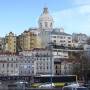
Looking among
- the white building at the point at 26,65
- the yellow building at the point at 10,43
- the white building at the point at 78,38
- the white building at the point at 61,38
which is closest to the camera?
the white building at the point at 26,65

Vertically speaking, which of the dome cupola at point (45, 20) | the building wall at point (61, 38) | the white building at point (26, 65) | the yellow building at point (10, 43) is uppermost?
the dome cupola at point (45, 20)

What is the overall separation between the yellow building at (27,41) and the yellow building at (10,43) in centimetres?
204

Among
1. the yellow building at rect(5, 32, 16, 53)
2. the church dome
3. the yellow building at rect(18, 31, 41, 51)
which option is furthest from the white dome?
the yellow building at rect(5, 32, 16, 53)

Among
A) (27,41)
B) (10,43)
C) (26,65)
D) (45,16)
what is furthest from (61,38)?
(26,65)

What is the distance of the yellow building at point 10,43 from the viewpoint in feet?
386

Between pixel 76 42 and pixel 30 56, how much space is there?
4682 cm

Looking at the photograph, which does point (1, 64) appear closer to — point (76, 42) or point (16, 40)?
point (16, 40)

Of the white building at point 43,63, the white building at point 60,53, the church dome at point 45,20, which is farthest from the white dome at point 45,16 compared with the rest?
the white building at point 43,63

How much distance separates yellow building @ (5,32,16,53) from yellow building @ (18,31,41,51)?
2037 millimetres

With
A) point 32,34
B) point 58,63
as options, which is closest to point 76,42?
point 32,34

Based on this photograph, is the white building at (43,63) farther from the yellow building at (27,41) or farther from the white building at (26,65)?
the yellow building at (27,41)

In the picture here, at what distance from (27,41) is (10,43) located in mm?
4283

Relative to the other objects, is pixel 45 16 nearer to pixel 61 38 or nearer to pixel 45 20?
pixel 45 20

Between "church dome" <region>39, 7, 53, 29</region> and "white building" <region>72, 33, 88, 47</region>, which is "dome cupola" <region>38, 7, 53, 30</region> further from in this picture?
"white building" <region>72, 33, 88, 47</region>
